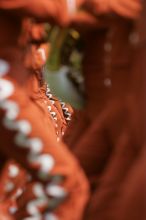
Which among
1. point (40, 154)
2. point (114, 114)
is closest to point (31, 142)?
point (40, 154)

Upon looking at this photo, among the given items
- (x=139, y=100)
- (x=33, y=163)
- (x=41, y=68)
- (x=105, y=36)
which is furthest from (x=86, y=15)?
(x=41, y=68)

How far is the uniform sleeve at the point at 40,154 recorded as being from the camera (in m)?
1.97

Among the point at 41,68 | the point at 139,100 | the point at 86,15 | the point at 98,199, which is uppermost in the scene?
the point at 41,68

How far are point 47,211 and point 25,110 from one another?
0.27m

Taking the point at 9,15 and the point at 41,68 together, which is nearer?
the point at 9,15

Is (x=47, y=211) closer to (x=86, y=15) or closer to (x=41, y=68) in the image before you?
(x=86, y=15)

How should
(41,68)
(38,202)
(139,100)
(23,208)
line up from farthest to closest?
1. (41,68)
2. (23,208)
3. (38,202)
4. (139,100)

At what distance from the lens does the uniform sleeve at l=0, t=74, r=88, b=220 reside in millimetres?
1975

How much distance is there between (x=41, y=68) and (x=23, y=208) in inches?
27.6

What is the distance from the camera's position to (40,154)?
6.51ft

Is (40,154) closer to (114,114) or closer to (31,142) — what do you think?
(31,142)

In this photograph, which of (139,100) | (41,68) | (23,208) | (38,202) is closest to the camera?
(139,100)

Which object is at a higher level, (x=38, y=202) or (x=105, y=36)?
(x=105, y=36)

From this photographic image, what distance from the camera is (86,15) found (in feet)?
6.64
